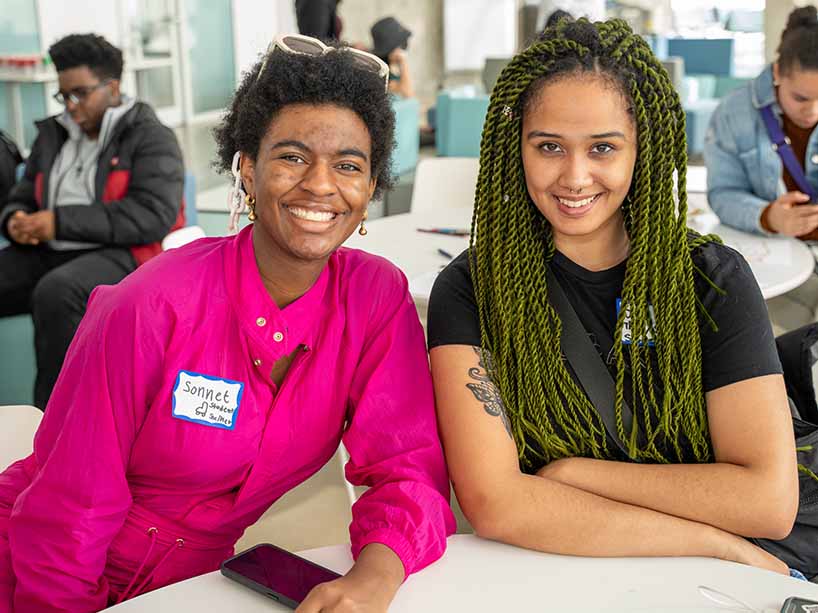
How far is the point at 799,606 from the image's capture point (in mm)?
1124

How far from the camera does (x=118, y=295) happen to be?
143 cm

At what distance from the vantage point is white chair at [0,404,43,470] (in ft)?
6.34

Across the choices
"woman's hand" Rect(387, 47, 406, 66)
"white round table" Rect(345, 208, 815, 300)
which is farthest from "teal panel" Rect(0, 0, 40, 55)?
"white round table" Rect(345, 208, 815, 300)

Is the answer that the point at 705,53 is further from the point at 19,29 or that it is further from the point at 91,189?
the point at 91,189

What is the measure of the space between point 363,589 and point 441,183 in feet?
9.80

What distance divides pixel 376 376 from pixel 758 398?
60 centimetres

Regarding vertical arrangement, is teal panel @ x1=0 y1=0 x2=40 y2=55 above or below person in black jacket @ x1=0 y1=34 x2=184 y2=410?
above

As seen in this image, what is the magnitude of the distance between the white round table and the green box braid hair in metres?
0.93

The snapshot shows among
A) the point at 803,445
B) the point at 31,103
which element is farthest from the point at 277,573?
the point at 31,103

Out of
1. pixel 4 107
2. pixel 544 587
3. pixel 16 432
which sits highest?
pixel 4 107

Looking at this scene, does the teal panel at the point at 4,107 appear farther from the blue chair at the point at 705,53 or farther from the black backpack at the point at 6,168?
the blue chair at the point at 705,53

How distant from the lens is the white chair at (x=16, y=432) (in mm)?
1932

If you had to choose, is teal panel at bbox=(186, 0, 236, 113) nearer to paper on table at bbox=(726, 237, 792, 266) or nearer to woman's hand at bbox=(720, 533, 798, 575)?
paper on table at bbox=(726, 237, 792, 266)

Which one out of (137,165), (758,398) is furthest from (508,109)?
(137,165)
